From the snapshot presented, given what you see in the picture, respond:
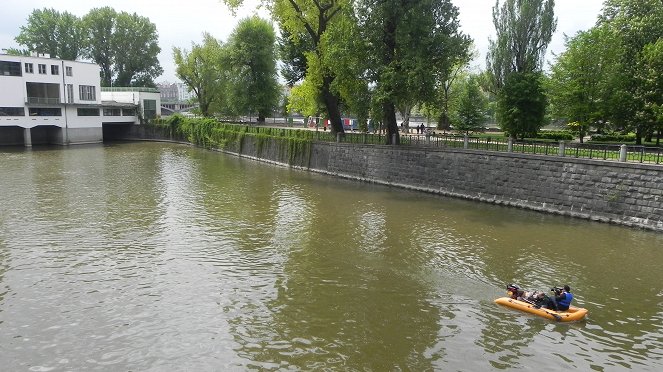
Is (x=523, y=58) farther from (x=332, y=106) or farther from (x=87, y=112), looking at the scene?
(x=87, y=112)

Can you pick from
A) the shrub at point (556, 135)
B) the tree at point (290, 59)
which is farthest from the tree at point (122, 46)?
the shrub at point (556, 135)

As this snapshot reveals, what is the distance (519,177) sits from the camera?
29.5m

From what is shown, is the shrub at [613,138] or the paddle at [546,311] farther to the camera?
the shrub at [613,138]

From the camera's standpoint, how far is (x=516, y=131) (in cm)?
4125

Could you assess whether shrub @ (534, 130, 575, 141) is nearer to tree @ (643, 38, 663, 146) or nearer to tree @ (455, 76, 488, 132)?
tree @ (455, 76, 488, 132)

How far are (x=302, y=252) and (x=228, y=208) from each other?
9.63 meters

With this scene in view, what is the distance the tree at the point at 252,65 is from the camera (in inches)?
2596

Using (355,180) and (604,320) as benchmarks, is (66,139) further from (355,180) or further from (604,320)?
(604,320)

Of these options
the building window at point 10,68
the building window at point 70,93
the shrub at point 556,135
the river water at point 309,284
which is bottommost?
the river water at point 309,284

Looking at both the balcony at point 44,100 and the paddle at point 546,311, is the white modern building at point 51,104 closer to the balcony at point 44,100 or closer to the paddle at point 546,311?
the balcony at point 44,100

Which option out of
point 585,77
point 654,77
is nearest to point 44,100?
point 585,77

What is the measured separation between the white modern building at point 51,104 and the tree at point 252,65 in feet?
69.2

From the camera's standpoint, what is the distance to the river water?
1302 cm

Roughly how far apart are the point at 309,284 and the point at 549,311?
798 centimetres
